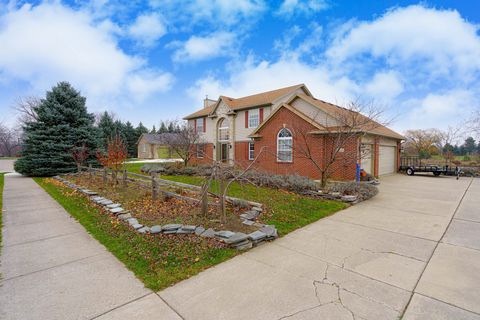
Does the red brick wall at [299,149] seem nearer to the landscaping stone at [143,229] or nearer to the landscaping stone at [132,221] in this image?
the landscaping stone at [132,221]

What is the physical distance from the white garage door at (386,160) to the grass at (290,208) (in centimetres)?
1138

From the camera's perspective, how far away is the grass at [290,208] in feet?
19.3

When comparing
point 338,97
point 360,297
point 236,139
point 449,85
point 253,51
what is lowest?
point 360,297

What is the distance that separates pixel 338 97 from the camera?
12.3 m

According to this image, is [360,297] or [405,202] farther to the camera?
[405,202]

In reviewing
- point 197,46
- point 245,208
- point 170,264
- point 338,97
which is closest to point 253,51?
point 197,46

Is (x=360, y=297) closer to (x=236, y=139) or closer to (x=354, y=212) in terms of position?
(x=354, y=212)

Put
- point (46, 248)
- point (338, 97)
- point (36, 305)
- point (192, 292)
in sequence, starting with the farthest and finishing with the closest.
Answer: point (338, 97) < point (46, 248) < point (192, 292) < point (36, 305)

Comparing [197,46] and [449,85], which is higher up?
[197,46]

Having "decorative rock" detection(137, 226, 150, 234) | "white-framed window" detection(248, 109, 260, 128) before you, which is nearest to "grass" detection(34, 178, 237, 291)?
"decorative rock" detection(137, 226, 150, 234)

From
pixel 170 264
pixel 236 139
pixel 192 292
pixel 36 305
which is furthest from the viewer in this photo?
pixel 236 139

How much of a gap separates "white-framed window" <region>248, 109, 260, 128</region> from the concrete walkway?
16.6m

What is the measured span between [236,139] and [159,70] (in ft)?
30.3

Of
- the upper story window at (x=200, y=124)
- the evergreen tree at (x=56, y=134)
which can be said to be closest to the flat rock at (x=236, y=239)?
the evergreen tree at (x=56, y=134)
